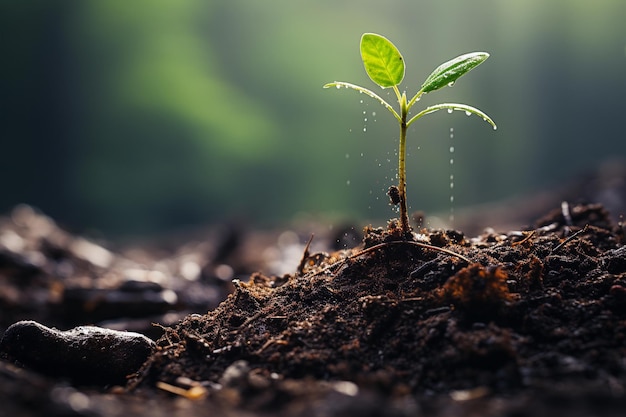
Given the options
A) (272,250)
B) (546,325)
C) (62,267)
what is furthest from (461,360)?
(272,250)

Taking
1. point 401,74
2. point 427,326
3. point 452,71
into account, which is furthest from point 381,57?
point 427,326

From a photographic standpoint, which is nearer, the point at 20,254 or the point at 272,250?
the point at 20,254

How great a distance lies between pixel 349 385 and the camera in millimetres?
1292

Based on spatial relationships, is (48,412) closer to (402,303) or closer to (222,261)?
(402,303)

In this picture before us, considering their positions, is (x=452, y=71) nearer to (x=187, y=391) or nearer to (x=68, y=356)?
(x=187, y=391)

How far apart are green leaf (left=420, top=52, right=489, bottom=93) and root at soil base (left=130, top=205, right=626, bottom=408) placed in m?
0.56

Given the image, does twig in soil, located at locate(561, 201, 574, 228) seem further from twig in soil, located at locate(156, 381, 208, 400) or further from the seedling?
twig in soil, located at locate(156, 381, 208, 400)

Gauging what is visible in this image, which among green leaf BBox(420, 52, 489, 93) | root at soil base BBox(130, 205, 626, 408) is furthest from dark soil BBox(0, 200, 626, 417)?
green leaf BBox(420, 52, 489, 93)

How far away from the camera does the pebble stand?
1.79m

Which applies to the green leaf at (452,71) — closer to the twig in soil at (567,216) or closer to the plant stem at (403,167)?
the plant stem at (403,167)

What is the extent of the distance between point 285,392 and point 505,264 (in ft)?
3.02

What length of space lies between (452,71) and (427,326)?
844 mm

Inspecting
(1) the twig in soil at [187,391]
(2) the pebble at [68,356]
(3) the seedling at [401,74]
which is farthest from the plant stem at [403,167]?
(2) the pebble at [68,356]

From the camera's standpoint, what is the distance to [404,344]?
1493 millimetres
